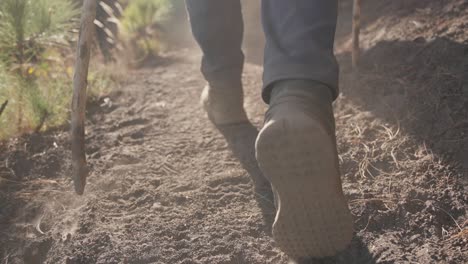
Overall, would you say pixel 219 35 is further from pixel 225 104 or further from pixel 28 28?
pixel 28 28

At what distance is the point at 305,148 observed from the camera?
0.82 m

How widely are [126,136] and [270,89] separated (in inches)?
34.7

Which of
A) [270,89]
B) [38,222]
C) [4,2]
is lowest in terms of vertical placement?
[38,222]

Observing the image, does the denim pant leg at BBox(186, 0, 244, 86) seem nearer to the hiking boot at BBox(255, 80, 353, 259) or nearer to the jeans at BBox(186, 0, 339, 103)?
the jeans at BBox(186, 0, 339, 103)

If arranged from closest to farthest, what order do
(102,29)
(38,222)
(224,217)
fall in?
(224,217) < (38,222) < (102,29)

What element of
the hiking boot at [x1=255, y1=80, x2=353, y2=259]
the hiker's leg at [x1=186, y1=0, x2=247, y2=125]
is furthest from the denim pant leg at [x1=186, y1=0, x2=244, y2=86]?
the hiking boot at [x1=255, y1=80, x2=353, y2=259]

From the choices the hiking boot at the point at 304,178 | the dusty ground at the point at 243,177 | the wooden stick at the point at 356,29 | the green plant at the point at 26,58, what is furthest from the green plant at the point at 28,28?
the hiking boot at the point at 304,178

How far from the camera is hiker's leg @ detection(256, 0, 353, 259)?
0.82m

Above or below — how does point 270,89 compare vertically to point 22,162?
above

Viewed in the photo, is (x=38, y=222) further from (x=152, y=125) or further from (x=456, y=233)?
(x=456, y=233)

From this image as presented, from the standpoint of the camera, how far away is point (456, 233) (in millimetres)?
874

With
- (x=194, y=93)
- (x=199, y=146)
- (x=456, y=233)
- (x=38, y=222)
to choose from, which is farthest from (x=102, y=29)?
(x=456, y=233)

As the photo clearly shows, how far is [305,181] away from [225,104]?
2.51 ft

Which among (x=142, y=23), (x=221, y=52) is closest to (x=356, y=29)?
(x=221, y=52)
